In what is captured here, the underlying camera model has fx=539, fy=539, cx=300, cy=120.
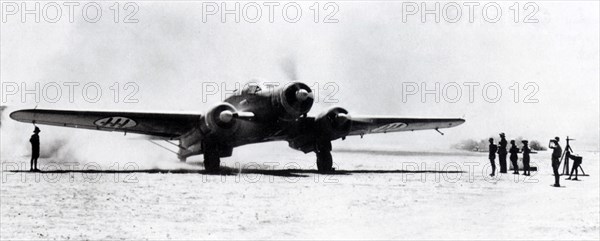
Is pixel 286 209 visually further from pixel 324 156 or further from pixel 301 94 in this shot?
pixel 324 156

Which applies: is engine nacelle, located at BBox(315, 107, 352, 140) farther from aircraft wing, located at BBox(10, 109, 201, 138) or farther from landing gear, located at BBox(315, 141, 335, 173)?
aircraft wing, located at BBox(10, 109, 201, 138)

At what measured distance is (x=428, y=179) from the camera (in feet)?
60.0

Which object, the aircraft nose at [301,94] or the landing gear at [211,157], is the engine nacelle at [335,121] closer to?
the aircraft nose at [301,94]

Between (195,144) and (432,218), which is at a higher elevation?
(195,144)

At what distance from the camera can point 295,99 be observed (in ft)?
61.2

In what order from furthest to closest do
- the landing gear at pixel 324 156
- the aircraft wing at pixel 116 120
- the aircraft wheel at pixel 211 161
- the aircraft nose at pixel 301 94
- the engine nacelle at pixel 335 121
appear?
the landing gear at pixel 324 156 → the engine nacelle at pixel 335 121 → the aircraft wheel at pixel 211 161 → the aircraft wing at pixel 116 120 → the aircraft nose at pixel 301 94

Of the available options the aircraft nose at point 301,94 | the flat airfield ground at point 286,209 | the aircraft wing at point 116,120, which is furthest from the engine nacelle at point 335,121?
the aircraft wing at point 116,120

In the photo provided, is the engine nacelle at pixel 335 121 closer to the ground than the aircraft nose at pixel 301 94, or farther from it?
closer to the ground

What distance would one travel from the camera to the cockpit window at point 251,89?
20.1 meters

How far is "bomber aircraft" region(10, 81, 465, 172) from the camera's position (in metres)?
18.8

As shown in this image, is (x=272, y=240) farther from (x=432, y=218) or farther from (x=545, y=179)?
(x=545, y=179)

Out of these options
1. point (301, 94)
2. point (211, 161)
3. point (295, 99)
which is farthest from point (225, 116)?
point (301, 94)

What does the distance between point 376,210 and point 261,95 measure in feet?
31.4

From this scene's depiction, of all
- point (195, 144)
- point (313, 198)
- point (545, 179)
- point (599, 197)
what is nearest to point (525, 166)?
point (545, 179)
